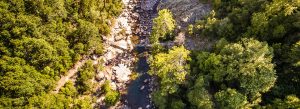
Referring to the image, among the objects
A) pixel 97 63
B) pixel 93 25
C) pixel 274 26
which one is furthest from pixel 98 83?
pixel 274 26

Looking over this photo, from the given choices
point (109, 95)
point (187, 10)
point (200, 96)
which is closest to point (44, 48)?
point (109, 95)

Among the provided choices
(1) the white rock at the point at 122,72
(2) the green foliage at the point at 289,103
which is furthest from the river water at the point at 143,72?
(2) the green foliage at the point at 289,103

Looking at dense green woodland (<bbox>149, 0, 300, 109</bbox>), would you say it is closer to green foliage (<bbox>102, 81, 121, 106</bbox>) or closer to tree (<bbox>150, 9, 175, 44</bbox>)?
tree (<bbox>150, 9, 175, 44</bbox>)

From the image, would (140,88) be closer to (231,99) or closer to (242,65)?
(231,99)

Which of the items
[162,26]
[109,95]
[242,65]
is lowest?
[242,65]

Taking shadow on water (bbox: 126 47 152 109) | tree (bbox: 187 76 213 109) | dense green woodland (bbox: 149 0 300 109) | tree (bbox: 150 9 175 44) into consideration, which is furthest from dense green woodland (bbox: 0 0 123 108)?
tree (bbox: 187 76 213 109)
